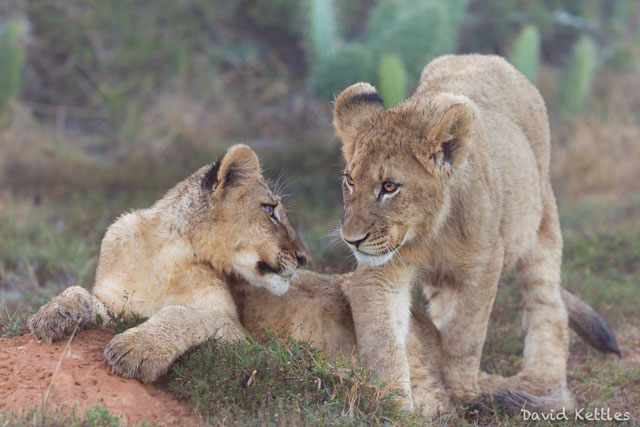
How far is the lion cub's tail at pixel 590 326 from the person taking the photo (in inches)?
213

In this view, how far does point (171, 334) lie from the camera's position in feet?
12.2

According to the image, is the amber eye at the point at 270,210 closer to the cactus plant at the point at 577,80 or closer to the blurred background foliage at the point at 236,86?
the blurred background foliage at the point at 236,86

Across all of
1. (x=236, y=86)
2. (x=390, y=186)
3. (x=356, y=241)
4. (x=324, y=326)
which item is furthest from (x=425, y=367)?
(x=236, y=86)

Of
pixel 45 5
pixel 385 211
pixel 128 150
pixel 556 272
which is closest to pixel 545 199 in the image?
pixel 556 272

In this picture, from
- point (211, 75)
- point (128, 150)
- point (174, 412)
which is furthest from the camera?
point (211, 75)

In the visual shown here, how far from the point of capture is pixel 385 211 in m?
4.02

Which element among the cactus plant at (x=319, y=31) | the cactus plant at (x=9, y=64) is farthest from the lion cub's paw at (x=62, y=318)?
the cactus plant at (x=319, y=31)

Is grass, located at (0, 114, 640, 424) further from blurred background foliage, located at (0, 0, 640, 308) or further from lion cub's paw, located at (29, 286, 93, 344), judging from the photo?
lion cub's paw, located at (29, 286, 93, 344)

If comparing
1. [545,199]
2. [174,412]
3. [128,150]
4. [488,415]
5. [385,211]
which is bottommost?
[174,412]

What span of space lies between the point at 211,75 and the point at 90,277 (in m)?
6.17

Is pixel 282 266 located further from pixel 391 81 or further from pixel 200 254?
pixel 391 81

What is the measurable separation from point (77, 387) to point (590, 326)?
3.39 metres

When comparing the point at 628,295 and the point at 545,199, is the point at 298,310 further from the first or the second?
the point at 628,295

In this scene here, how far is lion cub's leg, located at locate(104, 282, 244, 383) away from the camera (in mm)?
3596
